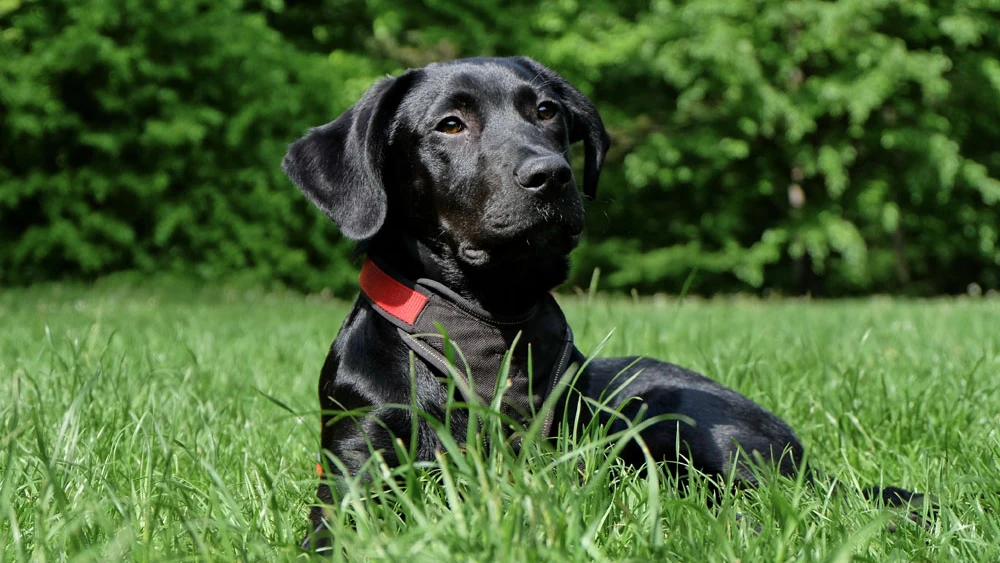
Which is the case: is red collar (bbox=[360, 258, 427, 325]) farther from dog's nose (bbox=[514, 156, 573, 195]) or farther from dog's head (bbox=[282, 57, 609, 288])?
dog's nose (bbox=[514, 156, 573, 195])

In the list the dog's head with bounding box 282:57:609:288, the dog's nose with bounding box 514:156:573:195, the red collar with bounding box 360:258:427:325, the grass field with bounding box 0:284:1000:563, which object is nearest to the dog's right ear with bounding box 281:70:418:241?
the dog's head with bounding box 282:57:609:288

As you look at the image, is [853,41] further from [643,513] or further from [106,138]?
[643,513]

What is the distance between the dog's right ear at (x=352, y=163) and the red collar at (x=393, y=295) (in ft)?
0.40

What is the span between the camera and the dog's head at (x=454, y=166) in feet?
8.01

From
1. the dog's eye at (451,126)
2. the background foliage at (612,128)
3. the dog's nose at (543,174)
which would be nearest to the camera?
the dog's nose at (543,174)

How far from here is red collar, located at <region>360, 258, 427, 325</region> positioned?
2430 millimetres

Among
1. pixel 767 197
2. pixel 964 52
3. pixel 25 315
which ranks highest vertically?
pixel 964 52

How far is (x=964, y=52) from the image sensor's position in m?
16.6

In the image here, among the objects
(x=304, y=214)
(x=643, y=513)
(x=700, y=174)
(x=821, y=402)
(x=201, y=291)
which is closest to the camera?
(x=643, y=513)

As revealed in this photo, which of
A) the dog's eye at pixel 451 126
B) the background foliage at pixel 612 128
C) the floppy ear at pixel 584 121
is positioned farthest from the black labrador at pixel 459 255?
the background foliage at pixel 612 128

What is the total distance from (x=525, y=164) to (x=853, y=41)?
577 inches

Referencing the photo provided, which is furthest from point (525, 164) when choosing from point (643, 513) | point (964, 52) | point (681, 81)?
point (964, 52)

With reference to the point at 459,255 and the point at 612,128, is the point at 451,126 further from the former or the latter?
the point at 612,128

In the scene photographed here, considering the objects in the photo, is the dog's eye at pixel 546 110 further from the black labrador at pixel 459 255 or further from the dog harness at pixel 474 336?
the dog harness at pixel 474 336
